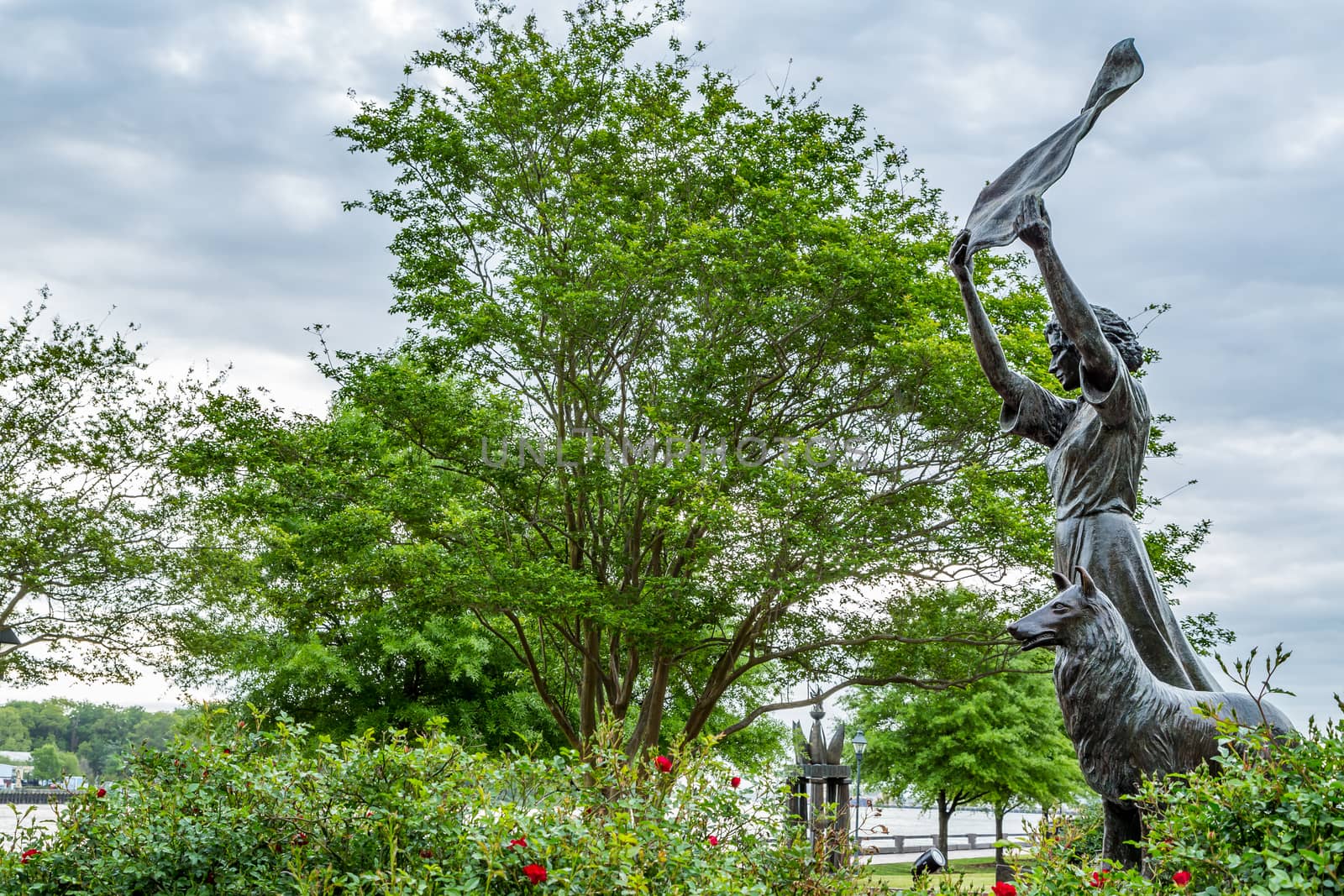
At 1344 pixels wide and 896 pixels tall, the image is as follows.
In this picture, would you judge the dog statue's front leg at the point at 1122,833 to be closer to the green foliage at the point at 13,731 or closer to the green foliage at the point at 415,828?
the green foliage at the point at 415,828

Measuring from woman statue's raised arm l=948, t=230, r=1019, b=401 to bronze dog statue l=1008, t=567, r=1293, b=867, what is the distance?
54.0 inches

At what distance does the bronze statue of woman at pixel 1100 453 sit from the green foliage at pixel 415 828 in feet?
5.67

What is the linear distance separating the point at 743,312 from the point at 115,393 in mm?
12182

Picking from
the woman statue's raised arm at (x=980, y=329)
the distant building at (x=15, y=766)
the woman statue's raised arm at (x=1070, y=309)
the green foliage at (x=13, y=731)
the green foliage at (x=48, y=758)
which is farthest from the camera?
the green foliage at (x=13, y=731)

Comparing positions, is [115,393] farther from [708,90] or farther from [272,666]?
[708,90]

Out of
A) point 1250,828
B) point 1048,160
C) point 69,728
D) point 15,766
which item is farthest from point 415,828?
point 15,766

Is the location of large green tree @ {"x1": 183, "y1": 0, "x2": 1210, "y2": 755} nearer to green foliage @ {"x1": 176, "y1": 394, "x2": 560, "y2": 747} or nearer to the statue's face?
green foliage @ {"x1": 176, "y1": 394, "x2": 560, "y2": 747}

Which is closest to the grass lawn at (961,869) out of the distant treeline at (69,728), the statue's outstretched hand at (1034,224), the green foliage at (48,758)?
the statue's outstretched hand at (1034,224)

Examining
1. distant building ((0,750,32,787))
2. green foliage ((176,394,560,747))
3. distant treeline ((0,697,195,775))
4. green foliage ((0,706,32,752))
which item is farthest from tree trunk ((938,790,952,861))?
green foliage ((0,706,32,752))

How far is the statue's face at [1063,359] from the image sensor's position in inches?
183

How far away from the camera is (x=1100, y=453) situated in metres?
4.56

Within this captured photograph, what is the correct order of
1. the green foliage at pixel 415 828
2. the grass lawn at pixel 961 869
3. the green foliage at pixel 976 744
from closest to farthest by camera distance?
the green foliage at pixel 415 828 → the grass lawn at pixel 961 869 → the green foliage at pixel 976 744

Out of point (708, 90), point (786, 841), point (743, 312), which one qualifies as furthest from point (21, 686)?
point (786, 841)

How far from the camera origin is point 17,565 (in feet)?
58.8
